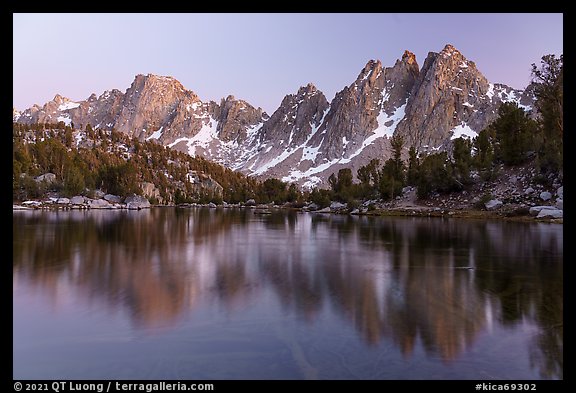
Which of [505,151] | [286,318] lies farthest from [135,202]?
[286,318]

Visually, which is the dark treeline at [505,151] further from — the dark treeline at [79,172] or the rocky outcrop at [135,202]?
the rocky outcrop at [135,202]

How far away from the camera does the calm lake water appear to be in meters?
7.40

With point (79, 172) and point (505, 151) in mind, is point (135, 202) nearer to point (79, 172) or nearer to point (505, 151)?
point (79, 172)

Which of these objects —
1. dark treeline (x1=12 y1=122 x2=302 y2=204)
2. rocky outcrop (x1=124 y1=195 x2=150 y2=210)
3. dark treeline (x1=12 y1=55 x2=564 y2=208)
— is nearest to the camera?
dark treeline (x1=12 y1=55 x2=564 y2=208)

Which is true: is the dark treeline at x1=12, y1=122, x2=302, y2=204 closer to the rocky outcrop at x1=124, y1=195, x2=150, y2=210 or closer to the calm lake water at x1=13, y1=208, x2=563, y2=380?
the rocky outcrop at x1=124, y1=195, x2=150, y2=210

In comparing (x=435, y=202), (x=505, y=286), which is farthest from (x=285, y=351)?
(x=435, y=202)

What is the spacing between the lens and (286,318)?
10.2m

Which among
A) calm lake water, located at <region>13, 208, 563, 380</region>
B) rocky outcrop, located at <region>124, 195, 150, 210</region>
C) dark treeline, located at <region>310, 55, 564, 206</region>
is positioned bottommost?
calm lake water, located at <region>13, 208, 563, 380</region>

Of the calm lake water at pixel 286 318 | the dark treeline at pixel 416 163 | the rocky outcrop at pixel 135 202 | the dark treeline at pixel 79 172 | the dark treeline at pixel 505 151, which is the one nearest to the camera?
the calm lake water at pixel 286 318

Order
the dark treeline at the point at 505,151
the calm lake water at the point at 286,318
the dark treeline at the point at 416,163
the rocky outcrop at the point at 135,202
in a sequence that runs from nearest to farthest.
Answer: the calm lake water at the point at 286,318
the dark treeline at the point at 505,151
the dark treeline at the point at 416,163
the rocky outcrop at the point at 135,202

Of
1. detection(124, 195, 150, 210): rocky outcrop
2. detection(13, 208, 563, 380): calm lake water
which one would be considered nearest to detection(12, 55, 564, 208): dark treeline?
detection(124, 195, 150, 210): rocky outcrop

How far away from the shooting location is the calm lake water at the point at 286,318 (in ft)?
24.3

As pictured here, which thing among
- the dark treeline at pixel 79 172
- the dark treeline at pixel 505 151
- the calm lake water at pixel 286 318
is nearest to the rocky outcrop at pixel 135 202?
the dark treeline at pixel 79 172
